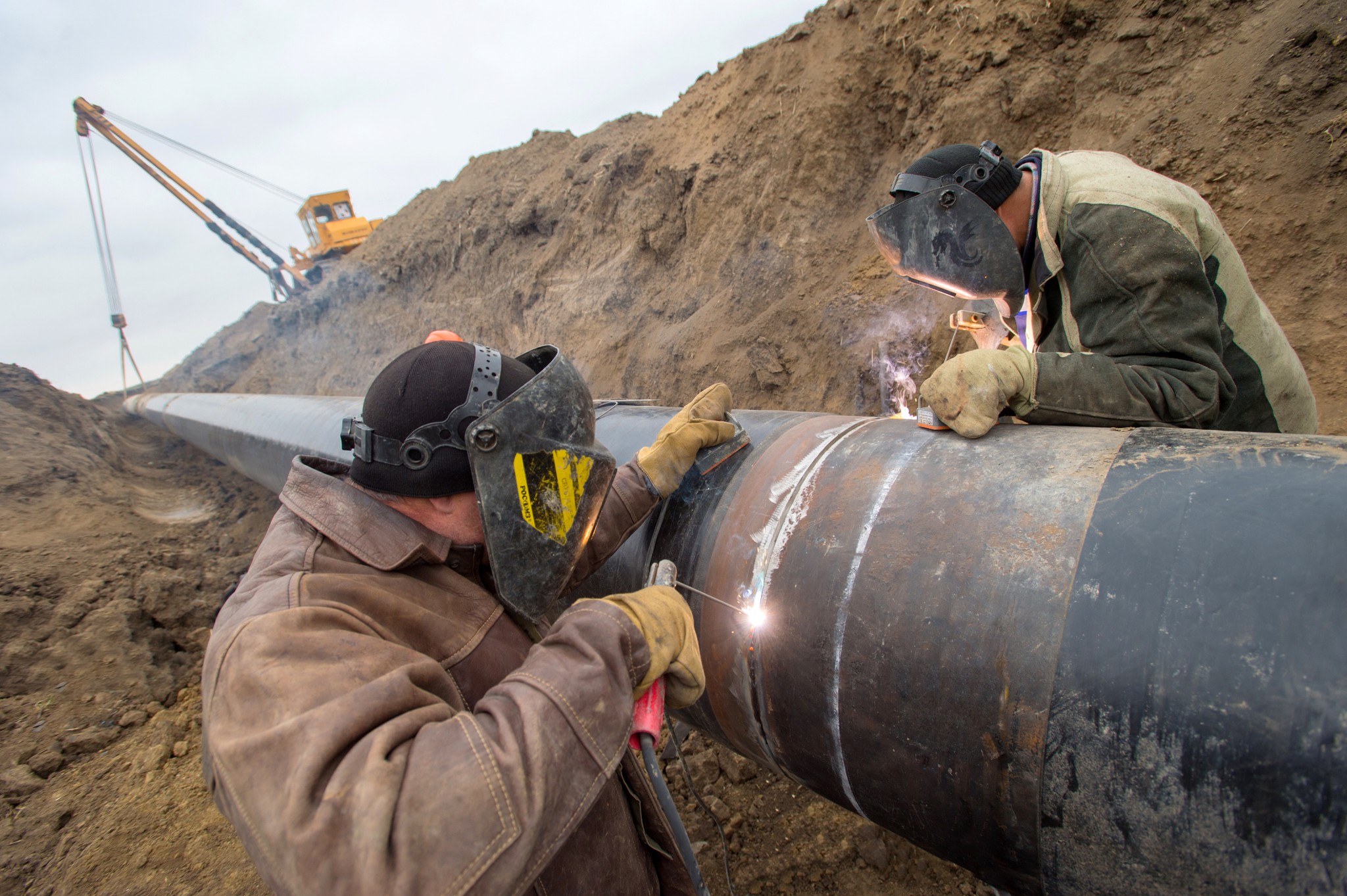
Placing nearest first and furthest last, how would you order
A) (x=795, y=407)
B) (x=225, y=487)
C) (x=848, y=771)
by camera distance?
1. (x=848, y=771)
2. (x=795, y=407)
3. (x=225, y=487)

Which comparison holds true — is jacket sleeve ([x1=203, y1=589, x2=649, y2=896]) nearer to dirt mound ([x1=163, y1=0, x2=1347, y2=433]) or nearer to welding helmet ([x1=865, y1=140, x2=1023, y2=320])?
welding helmet ([x1=865, y1=140, x2=1023, y2=320])

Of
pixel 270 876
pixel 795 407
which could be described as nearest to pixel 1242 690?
pixel 270 876

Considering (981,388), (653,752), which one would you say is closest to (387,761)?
(653,752)

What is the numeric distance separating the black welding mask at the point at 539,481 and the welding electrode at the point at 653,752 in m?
0.33

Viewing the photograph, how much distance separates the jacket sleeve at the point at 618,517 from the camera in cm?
180

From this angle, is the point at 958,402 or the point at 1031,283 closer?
the point at 958,402

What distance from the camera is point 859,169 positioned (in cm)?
521

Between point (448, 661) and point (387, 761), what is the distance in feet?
1.38

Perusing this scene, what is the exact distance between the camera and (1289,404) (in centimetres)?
192

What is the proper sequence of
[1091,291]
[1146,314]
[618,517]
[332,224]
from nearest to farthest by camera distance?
[1146,314], [1091,291], [618,517], [332,224]

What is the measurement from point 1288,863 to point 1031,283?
5.04 feet

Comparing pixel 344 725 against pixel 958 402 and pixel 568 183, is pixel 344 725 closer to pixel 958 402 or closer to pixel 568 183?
pixel 958 402

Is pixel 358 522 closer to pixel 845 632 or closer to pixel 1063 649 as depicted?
pixel 845 632

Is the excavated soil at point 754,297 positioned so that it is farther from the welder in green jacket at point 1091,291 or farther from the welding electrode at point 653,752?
the welder in green jacket at point 1091,291
